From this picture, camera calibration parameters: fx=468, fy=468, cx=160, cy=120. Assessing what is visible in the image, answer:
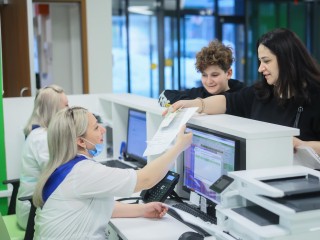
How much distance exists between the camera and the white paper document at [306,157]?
5.89ft

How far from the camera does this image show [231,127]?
1887mm

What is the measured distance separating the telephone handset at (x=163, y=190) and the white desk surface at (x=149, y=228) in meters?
0.15

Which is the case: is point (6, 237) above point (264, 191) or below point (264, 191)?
below

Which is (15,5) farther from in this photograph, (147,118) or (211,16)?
(211,16)

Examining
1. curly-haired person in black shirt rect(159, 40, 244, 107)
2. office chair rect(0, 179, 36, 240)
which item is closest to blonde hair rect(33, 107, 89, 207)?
office chair rect(0, 179, 36, 240)

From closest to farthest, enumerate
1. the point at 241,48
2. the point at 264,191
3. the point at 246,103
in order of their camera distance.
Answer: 1. the point at 264,191
2. the point at 246,103
3. the point at 241,48

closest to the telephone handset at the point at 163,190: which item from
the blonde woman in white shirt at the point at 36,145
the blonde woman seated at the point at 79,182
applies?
the blonde woman seated at the point at 79,182

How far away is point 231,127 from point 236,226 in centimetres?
50

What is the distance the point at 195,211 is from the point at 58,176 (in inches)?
26.5

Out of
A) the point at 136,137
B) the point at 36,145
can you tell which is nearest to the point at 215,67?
the point at 136,137

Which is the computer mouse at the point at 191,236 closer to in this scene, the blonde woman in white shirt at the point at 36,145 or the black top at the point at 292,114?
the black top at the point at 292,114

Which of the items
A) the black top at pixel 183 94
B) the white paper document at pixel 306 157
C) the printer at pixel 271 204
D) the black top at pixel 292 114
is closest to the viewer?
the printer at pixel 271 204

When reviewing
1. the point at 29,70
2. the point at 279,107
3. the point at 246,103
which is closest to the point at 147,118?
the point at 246,103

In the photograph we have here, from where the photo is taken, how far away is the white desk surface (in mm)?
2025
